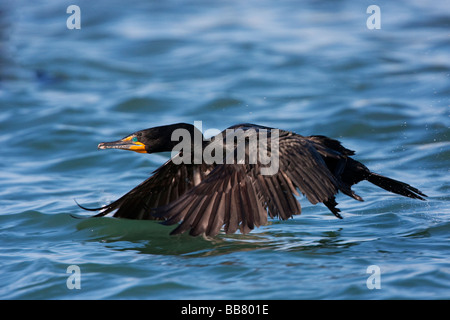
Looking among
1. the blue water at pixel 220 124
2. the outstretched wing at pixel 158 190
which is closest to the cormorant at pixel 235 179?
the outstretched wing at pixel 158 190

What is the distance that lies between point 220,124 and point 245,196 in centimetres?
473

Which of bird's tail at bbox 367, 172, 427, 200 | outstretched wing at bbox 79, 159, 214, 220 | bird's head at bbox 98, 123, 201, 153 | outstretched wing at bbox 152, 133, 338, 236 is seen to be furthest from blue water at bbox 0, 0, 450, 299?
bird's head at bbox 98, 123, 201, 153

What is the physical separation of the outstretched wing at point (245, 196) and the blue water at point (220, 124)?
444mm

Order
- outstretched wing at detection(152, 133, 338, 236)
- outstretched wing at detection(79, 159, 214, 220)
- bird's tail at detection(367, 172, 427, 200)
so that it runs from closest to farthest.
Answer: outstretched wing at detection(152, 133, 338, 236) → bird's tail at detection(367, 172, 427, 200) → outstretched wing at detection(79, 159, 214, 220)

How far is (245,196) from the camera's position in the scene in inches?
198

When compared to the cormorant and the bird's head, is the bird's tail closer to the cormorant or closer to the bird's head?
the cormorant

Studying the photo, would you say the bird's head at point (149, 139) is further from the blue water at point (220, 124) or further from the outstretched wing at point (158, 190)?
the blue water at point (220, 124)

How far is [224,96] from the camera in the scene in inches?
422

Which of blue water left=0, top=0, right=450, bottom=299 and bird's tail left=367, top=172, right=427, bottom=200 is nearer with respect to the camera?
blue water left=0, top=0, right=450, bottom=299

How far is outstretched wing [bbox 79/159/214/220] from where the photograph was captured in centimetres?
643

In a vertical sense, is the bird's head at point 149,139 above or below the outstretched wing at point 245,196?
above

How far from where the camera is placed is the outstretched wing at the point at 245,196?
4.87 m
